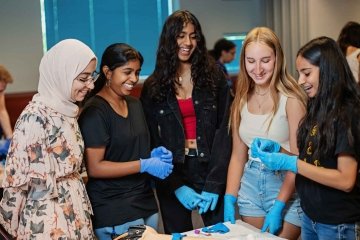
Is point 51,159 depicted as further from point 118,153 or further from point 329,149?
point 329,149

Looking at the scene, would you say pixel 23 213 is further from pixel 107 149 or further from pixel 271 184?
pixel 271 184

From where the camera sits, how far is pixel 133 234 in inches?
66.8

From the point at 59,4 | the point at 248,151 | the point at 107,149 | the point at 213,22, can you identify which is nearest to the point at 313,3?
the point at 213,22

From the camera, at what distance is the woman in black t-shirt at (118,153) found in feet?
6.31

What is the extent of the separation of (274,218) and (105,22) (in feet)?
12.6

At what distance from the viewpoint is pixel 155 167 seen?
1990mm

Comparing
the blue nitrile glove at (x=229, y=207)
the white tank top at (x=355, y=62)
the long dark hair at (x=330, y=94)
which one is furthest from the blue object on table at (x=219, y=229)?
the white tank top at (x=355, y=62)

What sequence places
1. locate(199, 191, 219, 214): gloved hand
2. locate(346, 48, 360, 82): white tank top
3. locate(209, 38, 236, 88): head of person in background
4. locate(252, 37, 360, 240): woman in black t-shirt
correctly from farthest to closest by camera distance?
locate(209, 38, 236, 88): head of person in background, locate(346, 48, 360, 82): white tank top, locate(199, 191, 219, 214): gloved hand, locate(252, 37, 360, 240): woman in black t-shirt

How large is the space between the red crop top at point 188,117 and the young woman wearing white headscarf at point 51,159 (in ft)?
1.66

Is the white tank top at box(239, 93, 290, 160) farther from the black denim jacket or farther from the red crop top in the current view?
the red crop top

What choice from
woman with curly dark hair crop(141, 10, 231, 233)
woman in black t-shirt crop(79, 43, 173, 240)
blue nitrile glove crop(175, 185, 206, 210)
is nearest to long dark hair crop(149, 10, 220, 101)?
woman with curly dark hair crop(141, 10, 231, 233)

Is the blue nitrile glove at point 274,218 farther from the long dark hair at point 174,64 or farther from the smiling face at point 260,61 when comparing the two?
the long dark hair at point 174,64

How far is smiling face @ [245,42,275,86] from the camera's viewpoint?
1917mm

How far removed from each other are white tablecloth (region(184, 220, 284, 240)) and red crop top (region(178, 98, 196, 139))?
0.48 m
